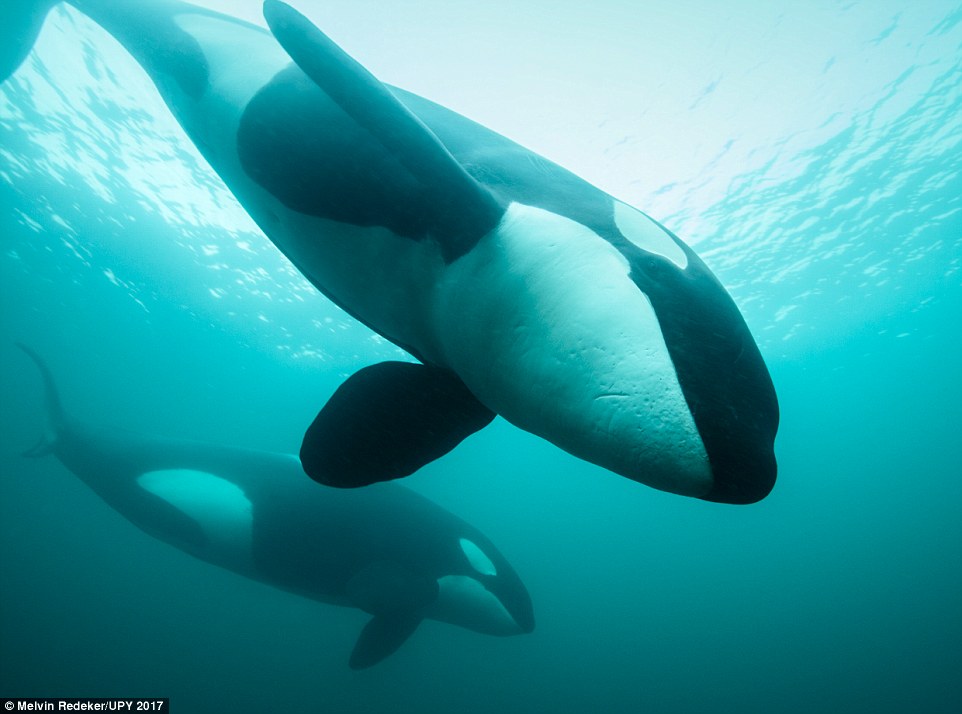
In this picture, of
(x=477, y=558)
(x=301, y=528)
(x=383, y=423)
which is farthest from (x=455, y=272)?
(x=477, y=558)

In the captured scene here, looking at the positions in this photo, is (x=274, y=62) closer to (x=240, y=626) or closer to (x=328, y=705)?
(x=328, y=705)

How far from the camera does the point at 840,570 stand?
40.6m

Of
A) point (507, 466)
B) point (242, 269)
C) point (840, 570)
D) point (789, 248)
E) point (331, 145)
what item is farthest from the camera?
point (507, 466)

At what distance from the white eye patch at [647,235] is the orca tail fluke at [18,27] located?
5.00 metres

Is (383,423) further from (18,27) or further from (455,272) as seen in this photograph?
(18,27)

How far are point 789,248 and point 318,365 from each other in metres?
24.3

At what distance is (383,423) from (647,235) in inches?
61.0

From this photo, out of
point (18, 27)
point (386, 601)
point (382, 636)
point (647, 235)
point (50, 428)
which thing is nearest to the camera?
point (647, 235)

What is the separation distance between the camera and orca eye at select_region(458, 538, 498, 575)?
299 inches

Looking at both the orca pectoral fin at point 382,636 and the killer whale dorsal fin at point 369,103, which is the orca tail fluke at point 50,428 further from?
the killer whale dorsal fin at point 369,103

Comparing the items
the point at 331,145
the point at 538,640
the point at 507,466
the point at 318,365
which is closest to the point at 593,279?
the point at 331,145

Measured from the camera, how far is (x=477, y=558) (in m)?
7.71

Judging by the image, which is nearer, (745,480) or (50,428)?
(745,480)

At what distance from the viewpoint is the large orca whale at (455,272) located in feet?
4.18
